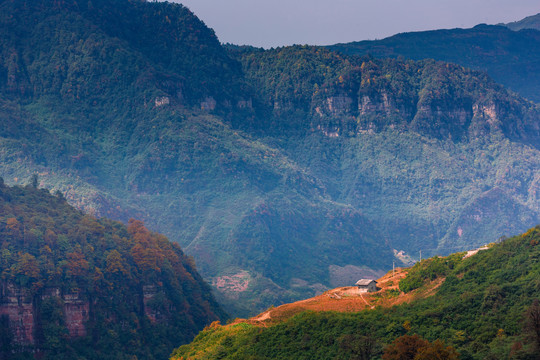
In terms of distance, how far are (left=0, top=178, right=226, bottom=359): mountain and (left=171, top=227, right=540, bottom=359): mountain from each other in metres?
26.5

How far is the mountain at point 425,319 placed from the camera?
71.6 m

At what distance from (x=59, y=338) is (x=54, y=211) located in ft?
87.8

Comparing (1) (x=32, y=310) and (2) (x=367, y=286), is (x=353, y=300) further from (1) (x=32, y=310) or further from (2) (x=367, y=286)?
(1) (x=32, y=310)

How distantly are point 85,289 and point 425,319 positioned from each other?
63072 mm

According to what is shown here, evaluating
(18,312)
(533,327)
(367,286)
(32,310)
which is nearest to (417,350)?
(533,327)

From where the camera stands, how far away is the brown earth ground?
92000 mm

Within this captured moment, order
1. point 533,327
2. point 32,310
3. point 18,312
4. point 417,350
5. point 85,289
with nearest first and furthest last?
point 533,327
point 417,350
point 18,312
point 32,310
point 85,289

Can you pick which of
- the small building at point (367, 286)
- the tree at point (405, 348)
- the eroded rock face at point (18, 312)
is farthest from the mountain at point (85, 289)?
the tree at point (405, 348)

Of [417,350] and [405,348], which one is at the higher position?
[417,350]

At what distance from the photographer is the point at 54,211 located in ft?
471

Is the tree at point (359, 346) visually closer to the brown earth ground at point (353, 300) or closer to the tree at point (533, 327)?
the brown earth ground at point (353, 300)

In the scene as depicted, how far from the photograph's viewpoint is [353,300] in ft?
314

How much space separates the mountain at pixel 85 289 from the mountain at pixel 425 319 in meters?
26.5

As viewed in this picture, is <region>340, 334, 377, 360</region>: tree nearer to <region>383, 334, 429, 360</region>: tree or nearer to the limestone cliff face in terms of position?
<region>383, 334, 429, 360</region>: tree
